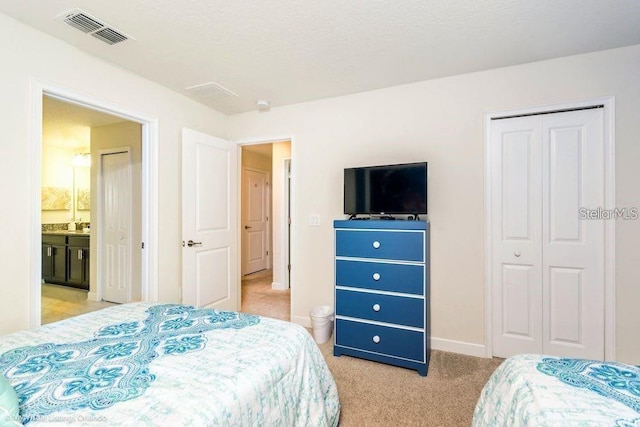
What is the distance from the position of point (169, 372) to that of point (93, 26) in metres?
2.17

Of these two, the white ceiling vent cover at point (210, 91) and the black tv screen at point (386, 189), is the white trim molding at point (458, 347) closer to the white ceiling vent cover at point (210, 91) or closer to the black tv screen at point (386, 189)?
the black tv screen at point (386, 189)

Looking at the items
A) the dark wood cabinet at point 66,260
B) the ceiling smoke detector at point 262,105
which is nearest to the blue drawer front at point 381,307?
the ceiling smoke detector at point 262,105

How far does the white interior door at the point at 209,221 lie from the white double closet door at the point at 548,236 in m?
2.67

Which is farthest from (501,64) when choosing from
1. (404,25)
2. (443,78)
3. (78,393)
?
(78,393)

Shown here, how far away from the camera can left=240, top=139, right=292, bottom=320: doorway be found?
4277 mm

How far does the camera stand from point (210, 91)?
9.77 feet

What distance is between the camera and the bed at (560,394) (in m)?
0.89

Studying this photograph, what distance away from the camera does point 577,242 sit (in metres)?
2.37

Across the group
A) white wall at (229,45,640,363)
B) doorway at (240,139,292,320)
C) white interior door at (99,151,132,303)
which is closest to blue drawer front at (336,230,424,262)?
white wall at (229,45,640,363)

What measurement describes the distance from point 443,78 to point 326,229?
1.77m

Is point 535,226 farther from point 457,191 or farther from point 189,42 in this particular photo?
point 189,42

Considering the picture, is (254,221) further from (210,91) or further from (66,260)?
(210,91)

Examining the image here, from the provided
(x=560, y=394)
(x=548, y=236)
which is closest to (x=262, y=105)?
(x=548, y=236)

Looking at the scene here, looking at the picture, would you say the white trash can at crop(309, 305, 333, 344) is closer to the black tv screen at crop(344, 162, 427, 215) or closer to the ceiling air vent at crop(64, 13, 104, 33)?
the black tv screen at crop(344, 162, 427, 215)
